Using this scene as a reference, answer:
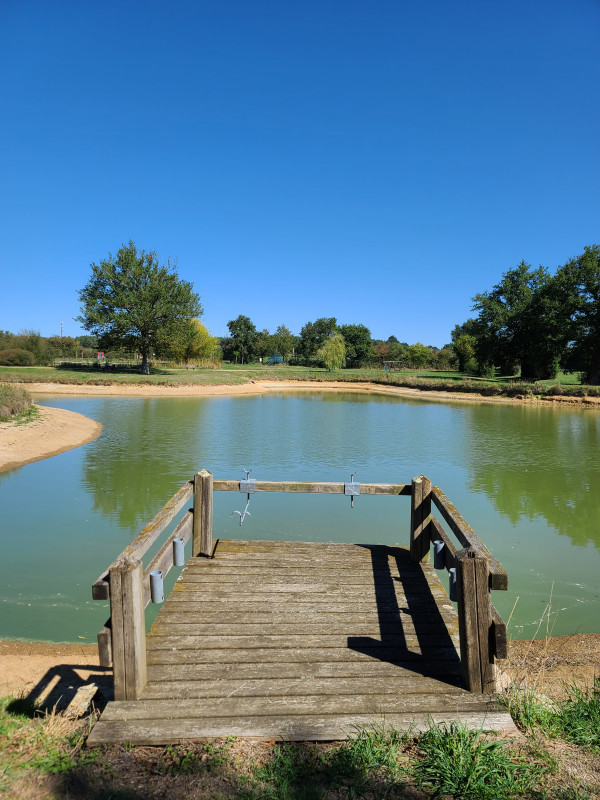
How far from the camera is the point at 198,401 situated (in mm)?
38125

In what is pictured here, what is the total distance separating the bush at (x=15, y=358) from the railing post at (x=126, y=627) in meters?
59.7

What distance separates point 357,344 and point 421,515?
8216 centimetres

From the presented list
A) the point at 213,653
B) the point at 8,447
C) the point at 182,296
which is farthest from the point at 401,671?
the point at 182,296

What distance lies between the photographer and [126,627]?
328cm

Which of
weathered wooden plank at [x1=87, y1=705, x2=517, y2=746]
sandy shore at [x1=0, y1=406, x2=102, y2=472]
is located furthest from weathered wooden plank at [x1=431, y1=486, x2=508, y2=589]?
sandy shore at [x1=0, y1=406, x2=102, y2=472]

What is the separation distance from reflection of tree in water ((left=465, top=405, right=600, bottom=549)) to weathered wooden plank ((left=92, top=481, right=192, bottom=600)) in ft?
26.5

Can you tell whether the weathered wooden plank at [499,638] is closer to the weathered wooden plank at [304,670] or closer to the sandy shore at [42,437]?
the weathered wooden plank at [304,670]

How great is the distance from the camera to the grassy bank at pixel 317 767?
2707mm

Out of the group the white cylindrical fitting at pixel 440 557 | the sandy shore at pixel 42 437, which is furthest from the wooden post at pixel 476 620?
the sandy shore at pixel 42 437

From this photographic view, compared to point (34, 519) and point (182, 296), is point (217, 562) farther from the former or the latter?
point (182, 296)

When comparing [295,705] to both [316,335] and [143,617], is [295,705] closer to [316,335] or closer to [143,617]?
[143,617]

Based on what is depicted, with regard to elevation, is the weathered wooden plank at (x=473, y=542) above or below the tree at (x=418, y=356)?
below

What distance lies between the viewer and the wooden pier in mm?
3188

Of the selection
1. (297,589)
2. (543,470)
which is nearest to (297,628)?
(297,589)
